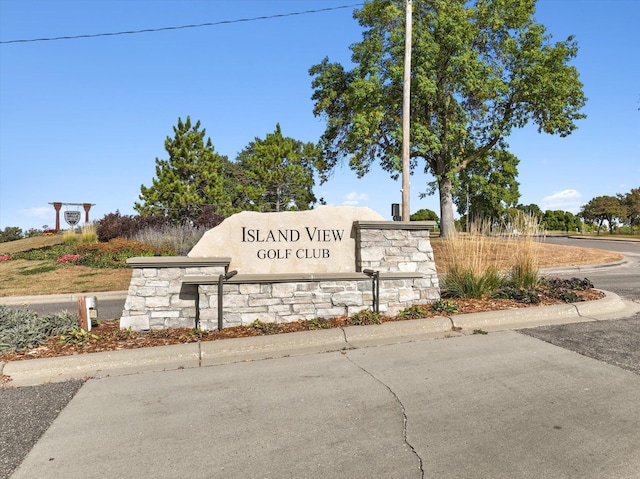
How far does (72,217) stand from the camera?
2272cm

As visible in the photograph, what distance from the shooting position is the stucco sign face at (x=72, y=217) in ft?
74.0

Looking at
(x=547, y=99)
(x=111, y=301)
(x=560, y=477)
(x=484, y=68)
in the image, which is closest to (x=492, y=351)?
(x=560, y=477)

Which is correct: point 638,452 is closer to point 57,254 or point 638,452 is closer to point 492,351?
point 492,351

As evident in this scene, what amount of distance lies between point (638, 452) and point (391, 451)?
5.68ft

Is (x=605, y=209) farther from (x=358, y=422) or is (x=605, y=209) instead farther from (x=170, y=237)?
(x=358, y=422)

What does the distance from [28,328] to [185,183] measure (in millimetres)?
21844

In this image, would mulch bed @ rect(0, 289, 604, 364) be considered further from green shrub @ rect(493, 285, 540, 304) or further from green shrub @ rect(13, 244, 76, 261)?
green shrub @ rect(13, 244, 76, 261)

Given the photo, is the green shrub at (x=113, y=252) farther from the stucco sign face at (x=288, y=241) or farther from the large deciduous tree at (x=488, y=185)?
the large deciduous tree at (x=488, y=185)

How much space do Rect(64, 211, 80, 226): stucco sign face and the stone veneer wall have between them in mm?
20684

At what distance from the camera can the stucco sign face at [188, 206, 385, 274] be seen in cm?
639

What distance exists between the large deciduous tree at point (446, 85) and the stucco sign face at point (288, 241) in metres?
13.1

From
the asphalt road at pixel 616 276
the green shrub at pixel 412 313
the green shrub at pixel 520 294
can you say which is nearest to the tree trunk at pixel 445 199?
the asphalt road at pixel 616 276

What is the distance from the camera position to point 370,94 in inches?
752

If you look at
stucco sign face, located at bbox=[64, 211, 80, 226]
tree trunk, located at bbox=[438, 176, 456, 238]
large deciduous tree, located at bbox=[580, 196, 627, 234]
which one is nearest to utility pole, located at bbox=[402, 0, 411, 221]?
tree trunk, located at bbox=[438, 176, 456, 238]
